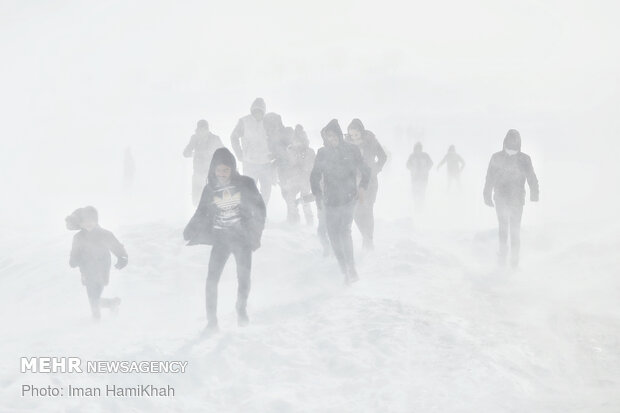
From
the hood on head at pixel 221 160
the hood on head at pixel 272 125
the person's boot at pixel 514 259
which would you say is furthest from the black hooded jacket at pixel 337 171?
the hood on head at pixel 272 125

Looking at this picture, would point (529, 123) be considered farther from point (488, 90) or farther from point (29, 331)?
point (29, 331)

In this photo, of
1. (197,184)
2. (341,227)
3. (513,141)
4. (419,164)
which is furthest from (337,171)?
(419,164)

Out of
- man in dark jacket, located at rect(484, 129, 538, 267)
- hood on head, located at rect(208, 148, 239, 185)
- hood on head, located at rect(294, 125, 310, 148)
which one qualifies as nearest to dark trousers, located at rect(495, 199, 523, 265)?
man in dark jacket, located at rect(484, 129, 538, 267)

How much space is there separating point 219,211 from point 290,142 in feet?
18.1

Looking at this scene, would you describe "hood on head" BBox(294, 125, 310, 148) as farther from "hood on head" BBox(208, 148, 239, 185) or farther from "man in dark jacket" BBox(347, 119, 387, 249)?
"hood on head" BBox(208, 148, 239, 185)

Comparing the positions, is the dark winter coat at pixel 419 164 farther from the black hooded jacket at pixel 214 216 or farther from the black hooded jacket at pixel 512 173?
the black hooded jacket at pixel 214 216

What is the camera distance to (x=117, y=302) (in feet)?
29.6

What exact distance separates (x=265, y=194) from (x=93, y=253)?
4.89 metres

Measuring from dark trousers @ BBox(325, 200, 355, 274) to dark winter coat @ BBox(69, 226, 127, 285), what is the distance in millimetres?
2747

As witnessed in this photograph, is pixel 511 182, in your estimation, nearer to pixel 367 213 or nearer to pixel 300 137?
pixel 367 213

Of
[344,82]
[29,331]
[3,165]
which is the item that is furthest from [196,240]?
[344,82]

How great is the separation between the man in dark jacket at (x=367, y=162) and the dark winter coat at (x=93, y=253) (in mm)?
3732

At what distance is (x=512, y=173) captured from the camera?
10.6 m

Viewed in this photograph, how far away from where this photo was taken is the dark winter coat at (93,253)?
8750 mm
